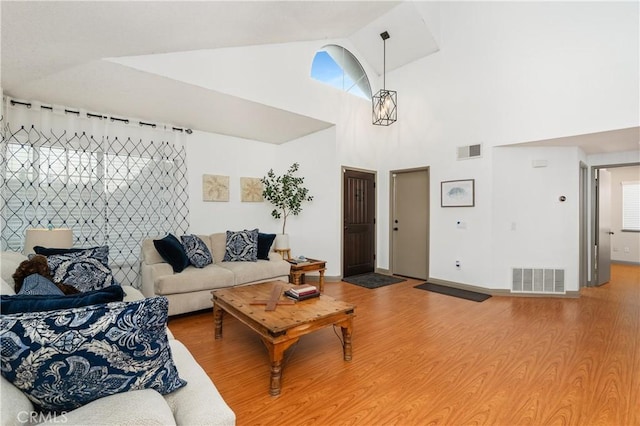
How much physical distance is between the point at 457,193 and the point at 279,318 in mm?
3687

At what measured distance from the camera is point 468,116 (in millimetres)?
4590

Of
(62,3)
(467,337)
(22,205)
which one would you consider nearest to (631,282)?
(467,337)

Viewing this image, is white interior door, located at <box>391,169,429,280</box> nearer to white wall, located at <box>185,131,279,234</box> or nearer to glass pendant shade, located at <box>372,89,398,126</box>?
glass pendant shade, located at <box>372,89,398,126</box>

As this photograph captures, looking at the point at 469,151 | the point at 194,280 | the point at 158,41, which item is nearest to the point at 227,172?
the point at 194,280

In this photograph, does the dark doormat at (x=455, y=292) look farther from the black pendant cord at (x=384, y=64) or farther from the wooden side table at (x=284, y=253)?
the black pendant cord at (x=384, y=64)

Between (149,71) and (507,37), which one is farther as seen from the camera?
(507,37)

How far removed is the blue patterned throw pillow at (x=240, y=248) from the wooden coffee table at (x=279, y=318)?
126cm

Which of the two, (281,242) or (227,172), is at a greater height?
(227,172)

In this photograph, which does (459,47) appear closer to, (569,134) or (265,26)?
(569,134)

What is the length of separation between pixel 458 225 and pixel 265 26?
3.89 metres

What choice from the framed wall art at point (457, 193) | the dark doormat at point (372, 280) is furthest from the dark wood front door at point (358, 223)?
the framed wall art at point (457, 193)

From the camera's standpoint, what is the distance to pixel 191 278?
3.39m

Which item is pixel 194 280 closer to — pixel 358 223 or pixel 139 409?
pixel 139 409

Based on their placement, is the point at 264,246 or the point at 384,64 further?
the point at 384,64
